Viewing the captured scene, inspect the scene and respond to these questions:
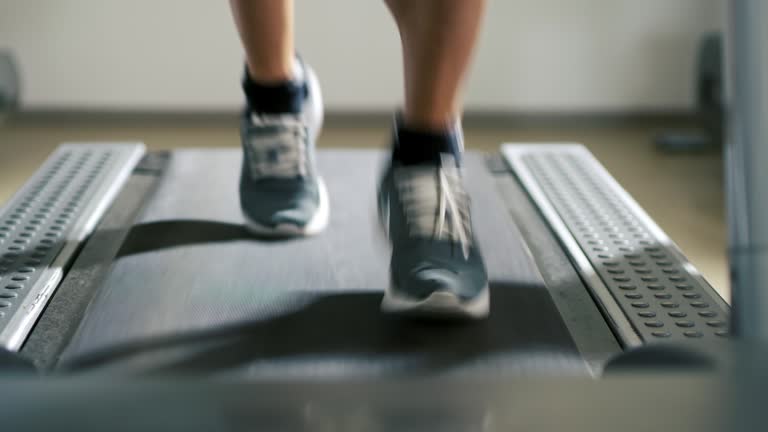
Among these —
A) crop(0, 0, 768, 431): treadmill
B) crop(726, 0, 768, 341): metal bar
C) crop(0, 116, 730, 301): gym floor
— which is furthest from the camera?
crop(0, 116, 730, 301): gym floor

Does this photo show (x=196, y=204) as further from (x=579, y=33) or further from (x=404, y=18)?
(x=579, y=33)

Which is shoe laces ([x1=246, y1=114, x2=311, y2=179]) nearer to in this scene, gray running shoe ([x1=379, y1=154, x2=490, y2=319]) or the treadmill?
the treadmill

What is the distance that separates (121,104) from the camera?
288 centimetres

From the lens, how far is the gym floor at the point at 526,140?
87.5 inches

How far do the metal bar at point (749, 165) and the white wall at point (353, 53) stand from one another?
208cm

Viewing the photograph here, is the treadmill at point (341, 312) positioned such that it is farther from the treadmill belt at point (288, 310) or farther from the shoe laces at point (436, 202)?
the shoe laces at point (436, 202)

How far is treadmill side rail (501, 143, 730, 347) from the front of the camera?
3.66 feet

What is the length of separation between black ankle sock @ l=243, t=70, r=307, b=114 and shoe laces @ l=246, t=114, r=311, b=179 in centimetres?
3

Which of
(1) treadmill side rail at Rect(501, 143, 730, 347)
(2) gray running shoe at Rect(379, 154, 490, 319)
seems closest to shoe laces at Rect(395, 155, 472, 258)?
(2) gray running shoe at Rect(379, 154, 490, 319)

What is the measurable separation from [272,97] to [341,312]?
0.51m

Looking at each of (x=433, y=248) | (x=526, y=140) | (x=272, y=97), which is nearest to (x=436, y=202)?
(x=433, y=248)

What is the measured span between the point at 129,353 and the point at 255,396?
1.57 feet

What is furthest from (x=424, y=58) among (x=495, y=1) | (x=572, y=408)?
(x=495, y=1)

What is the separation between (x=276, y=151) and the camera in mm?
1458
